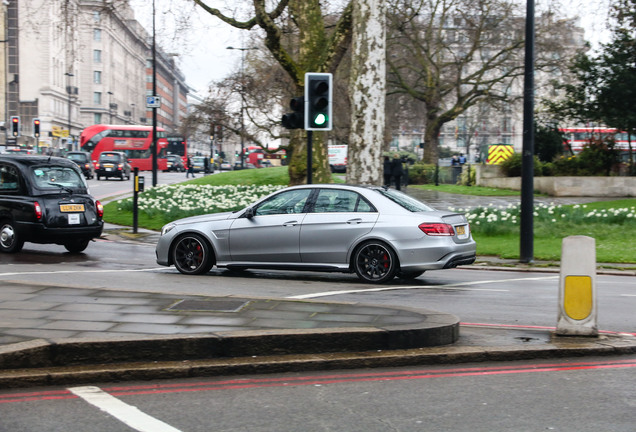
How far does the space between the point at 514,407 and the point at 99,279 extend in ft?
24.7

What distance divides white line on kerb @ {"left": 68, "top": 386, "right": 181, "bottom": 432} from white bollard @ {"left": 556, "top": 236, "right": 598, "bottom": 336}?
3887mm

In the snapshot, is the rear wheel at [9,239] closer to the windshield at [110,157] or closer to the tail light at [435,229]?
the tail light at [435,229]

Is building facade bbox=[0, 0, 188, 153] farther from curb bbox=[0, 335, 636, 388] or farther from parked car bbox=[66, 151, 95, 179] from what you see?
curb bbox=[0, 335, 636, 388]

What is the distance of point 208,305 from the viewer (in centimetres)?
778

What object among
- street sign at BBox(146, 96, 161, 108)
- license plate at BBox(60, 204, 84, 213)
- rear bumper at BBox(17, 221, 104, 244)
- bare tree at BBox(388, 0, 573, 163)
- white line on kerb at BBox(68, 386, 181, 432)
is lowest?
white line on kerb at BBox(68, 386, 181, 432)

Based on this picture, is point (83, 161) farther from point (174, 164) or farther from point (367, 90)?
point (367, 90)

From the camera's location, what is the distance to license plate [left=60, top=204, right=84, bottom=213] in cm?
1487

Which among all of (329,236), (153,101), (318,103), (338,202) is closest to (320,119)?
(318,103)

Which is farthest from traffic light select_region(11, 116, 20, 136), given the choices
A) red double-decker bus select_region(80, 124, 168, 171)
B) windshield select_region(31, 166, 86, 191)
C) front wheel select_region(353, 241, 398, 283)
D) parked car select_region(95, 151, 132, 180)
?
front wheel select_region(353, 241, 398, 283)

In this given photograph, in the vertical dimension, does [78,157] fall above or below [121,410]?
above

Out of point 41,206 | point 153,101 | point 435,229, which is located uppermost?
point 153,101

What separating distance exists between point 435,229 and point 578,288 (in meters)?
4.07

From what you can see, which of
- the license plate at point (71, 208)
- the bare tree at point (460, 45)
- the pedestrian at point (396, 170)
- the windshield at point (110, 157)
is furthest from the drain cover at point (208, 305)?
the windshield at point (110, 157)

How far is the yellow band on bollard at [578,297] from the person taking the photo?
7.20 meters
